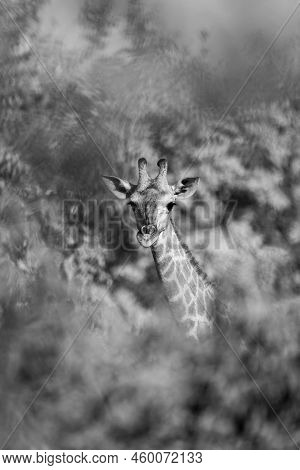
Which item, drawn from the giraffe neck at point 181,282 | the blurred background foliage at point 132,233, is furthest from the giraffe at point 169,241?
the blurred background foliage at point 132,233

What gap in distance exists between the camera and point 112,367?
20.8 feet

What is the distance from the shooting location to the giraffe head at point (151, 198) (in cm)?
478

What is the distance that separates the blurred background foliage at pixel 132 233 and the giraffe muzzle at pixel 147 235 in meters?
1.23

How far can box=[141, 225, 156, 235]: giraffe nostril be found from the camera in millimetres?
4734

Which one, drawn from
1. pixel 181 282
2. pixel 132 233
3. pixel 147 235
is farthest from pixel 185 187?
pixel 132 233

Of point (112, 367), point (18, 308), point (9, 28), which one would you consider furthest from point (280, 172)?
point (9, 28)

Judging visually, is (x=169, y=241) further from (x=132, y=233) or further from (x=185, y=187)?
(x=132, y=233)

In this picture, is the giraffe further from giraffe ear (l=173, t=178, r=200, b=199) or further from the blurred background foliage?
the blurred background foliage

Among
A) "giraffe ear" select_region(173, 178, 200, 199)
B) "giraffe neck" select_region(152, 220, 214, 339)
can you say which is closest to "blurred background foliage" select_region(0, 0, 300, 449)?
"giraffe neck" select_region(152, 220, 214, 339)

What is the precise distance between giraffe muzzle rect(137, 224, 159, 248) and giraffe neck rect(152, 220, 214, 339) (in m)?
0.28

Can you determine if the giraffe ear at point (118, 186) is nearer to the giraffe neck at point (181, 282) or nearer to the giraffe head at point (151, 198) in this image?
the giraffe head at point (151, 198)

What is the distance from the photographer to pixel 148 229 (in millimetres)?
4742

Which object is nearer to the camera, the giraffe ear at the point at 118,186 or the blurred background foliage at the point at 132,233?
the giraffe ear at the point at 118,186

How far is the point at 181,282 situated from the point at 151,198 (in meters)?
0.82
